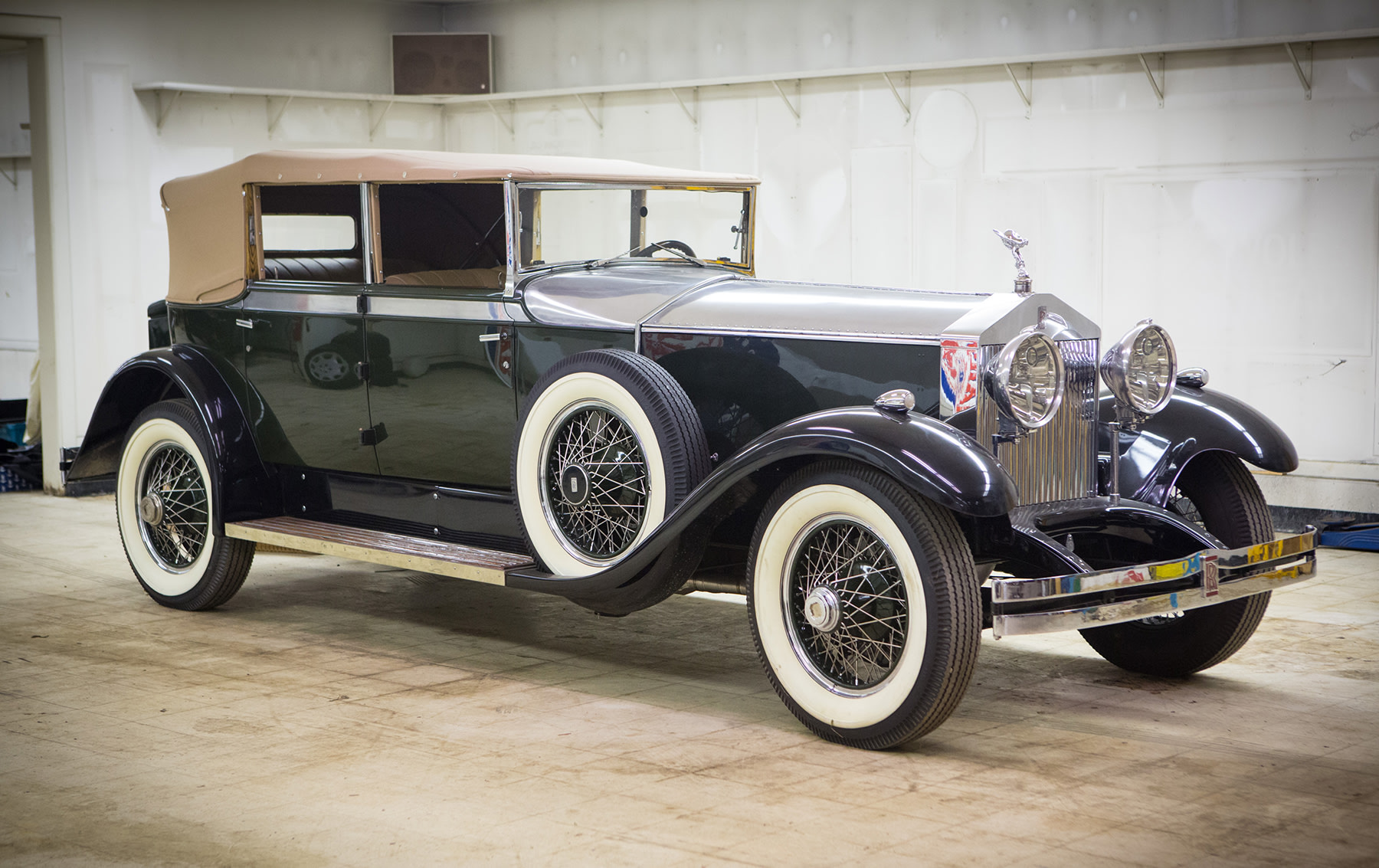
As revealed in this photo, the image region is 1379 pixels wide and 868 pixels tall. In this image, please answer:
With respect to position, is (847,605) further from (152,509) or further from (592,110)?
(592,110)

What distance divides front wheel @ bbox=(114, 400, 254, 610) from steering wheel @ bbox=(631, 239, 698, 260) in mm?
1901

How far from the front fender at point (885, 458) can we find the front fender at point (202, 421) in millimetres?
2177

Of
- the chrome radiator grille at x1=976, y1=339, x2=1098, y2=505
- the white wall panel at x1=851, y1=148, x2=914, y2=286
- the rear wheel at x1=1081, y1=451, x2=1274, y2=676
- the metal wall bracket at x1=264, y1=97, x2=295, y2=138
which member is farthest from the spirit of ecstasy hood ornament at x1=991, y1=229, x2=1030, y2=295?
the metal wall bracket at x1=264, y1=97, x2=295, y2=138

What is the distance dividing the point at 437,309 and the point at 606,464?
1.00m

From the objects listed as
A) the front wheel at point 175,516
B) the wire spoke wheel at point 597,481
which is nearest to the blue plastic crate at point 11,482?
the front wheel at point 175,516

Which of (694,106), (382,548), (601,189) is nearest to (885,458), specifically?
(601,189)

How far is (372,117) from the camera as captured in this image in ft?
36.4

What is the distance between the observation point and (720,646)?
5.25 meters

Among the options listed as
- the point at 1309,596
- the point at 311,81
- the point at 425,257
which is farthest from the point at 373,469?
the point at 311,81

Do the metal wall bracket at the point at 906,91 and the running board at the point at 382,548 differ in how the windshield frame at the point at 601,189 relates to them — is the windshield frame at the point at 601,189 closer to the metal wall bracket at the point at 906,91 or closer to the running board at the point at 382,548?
the running board at the point at 382,548

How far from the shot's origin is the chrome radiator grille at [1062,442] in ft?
13.6

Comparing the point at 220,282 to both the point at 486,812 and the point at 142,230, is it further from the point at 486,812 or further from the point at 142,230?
the point at 142,230

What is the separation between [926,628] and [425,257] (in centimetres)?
296

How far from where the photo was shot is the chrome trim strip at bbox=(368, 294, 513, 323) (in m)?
4.99
